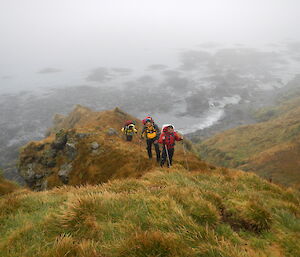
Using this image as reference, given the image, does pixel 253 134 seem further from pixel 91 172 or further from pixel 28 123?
pixel 28 123

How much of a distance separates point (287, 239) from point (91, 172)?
18.3m

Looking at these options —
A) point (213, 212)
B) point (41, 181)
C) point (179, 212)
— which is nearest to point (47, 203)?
point (179, 212)

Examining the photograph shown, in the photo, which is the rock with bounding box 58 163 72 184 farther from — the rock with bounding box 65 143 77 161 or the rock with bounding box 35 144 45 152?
the rock with bounding box 35 144 45 152

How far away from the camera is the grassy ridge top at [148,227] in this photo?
445cm

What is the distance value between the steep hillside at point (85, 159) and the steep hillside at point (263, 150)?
35.1 m

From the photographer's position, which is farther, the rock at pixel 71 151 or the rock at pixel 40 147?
the rock at pixel 40 147

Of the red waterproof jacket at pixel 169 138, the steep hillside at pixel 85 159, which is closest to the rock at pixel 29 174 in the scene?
the steep hillside at pixel 85 159

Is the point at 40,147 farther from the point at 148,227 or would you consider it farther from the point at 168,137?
the point at 148,227

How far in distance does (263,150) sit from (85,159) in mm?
88394

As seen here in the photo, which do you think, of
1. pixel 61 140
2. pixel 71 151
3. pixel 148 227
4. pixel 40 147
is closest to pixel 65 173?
pixel 71 151

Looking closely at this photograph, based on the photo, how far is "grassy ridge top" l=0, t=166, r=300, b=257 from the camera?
14.6ft

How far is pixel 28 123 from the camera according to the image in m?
185

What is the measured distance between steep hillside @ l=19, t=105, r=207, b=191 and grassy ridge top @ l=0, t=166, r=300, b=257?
9.22 metres

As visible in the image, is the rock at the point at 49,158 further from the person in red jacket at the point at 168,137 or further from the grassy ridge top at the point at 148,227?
the grassy ridge top at the point at 148,227
